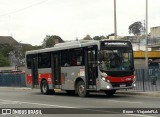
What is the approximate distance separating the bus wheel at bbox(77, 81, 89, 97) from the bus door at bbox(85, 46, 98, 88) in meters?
0.51

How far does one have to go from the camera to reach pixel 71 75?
80.1 feet

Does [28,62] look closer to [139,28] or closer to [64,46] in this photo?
[64,46]

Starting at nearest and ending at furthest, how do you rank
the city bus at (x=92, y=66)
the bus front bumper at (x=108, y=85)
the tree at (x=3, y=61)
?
1. the bus front bumper at (x=108, y=85)
2. the city bus at (x=92, y=66)
3. the tree at (x=3, y=61)

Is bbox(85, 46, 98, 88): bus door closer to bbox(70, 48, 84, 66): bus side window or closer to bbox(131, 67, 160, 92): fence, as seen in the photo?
bbox(70, 48, 84, 66): bus side window

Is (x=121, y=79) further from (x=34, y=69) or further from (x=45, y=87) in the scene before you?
(x=34, y=69)

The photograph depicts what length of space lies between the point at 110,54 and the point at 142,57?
36.8m

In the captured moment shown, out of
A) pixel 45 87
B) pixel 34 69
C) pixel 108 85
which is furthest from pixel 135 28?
pixel 108 85

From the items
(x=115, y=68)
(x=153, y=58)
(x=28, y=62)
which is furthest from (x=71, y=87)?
(x=153, y=58)

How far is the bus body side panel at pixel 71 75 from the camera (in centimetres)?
2338

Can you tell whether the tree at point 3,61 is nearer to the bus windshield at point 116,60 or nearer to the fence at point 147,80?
the fence at point 147,80

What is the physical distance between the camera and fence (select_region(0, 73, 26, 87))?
137ft

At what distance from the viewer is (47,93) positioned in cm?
2780

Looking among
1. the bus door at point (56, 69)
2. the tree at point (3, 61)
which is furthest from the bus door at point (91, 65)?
the tree at point (3, 61)

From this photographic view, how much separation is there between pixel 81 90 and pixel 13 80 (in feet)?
69.7
